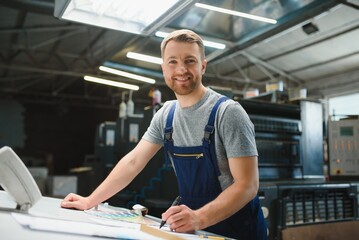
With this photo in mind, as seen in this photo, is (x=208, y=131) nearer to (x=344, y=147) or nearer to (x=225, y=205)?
(x=225, y=205)

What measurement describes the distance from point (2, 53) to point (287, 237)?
7.63m

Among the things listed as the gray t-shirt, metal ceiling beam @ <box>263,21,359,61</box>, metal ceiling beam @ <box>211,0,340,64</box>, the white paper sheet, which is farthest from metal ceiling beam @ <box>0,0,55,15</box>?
metal ceiling beam @ <box>263,21,359,61</box>

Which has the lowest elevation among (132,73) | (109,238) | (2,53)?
(109,238)

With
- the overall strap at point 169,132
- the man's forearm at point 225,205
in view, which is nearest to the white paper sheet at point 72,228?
the man's forearm at point 225,205

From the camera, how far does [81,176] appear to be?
570 centimetres

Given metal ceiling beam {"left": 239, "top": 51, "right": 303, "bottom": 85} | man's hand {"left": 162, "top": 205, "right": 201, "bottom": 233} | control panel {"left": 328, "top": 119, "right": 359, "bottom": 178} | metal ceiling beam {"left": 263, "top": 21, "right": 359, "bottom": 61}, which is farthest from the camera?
metal ceiling beam {"left": 239, "top": 51, "right": 303, "bottom": 85}

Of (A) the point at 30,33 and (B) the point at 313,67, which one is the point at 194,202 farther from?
(B) the point at 313,67

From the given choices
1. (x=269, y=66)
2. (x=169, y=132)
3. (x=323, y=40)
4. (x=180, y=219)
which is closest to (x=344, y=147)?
(x=169, y=132)

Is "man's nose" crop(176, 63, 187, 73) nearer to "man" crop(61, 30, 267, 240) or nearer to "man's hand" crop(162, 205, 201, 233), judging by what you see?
"man" crop(61, 30, 267, 240)

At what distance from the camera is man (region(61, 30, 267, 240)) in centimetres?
117

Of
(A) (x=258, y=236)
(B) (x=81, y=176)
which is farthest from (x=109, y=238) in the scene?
(B) (x=81, y=176)

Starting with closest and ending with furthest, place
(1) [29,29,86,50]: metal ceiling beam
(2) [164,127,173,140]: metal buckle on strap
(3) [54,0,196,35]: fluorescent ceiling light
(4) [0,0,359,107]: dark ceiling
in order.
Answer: (2) [164,127,173,140]: metal buckle on strap
(3) [54,0,196,35]: fluorescent ceiling light
(4) [0,0,359,107]: dark ceiling
(1) [29,29,86,50]: metal ceiling beam

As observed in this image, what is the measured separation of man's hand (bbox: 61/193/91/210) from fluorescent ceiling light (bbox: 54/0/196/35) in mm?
930

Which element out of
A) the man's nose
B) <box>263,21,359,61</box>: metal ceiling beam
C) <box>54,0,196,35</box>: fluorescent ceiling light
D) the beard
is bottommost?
the beard
